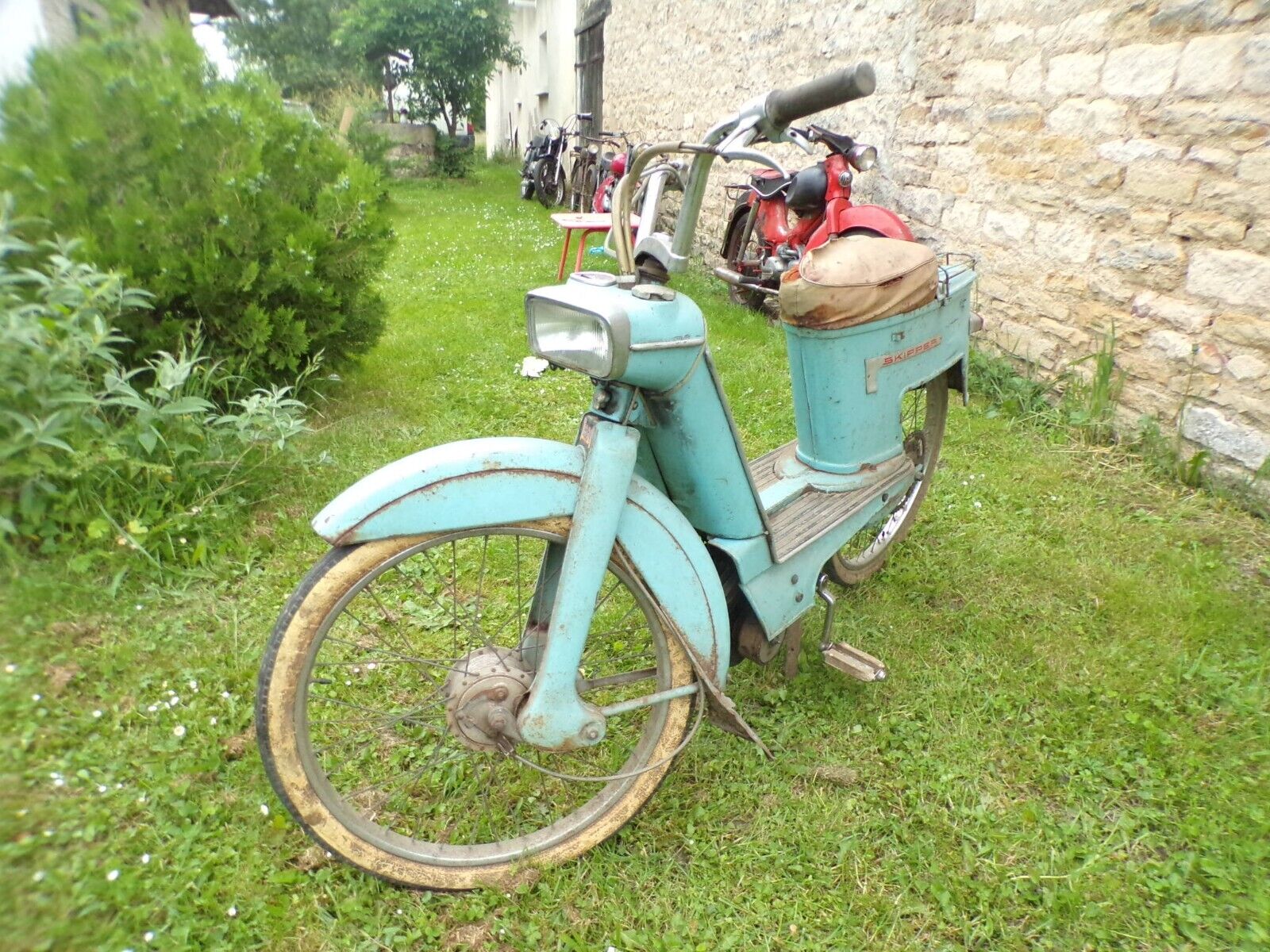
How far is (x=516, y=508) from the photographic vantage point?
143cm

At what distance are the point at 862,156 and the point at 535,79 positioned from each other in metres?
15.2

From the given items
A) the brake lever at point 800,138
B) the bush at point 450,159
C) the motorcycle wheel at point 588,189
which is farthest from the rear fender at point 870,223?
the bush at point 450,159

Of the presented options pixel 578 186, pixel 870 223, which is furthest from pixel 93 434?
pixel 578 186

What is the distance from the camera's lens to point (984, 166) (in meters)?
4.18

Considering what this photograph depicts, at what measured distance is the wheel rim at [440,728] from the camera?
5.30 ft

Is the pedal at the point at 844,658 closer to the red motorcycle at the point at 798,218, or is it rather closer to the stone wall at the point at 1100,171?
the red motorcycle at the point at 798,218

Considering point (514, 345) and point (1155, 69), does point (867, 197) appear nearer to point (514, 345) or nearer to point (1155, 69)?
point (1155, 69)

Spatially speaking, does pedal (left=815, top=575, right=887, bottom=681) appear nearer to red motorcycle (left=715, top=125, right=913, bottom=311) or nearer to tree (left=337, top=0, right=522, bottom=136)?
red motorcycle (left=715, top=125, right=913, bottom=311)

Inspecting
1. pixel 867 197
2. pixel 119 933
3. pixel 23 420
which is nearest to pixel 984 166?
pixel 867 197

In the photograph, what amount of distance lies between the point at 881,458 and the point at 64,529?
2.52 m

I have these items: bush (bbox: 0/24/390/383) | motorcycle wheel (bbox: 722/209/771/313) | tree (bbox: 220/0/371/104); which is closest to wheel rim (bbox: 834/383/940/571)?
bush (bbox: 0/24/390/383)

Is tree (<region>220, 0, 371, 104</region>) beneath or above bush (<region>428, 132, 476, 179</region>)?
above

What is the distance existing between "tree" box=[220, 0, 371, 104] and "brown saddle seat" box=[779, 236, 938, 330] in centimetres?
1922

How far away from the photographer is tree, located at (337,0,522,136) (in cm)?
1470
